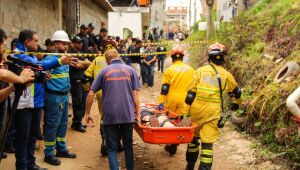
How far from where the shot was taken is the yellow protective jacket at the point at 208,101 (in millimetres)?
5344

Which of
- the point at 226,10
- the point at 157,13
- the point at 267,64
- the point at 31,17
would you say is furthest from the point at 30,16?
the point at 157,13

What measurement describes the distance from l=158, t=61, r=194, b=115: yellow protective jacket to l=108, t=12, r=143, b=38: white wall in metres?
21.0

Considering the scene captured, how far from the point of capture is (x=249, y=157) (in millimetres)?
6699

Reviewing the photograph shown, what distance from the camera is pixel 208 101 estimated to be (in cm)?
537

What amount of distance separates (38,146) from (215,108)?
3336 mm

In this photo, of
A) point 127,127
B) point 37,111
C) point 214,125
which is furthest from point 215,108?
point 37,111

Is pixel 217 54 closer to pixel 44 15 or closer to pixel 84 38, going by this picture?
pixel 84 38

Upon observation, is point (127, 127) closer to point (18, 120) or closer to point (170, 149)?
point (18, 120)

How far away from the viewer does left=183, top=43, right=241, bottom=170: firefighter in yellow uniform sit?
5332 millimetres

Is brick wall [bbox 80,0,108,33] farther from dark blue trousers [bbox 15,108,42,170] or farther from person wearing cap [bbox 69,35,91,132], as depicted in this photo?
dark blue trousers [bbox 15,108,42,170]

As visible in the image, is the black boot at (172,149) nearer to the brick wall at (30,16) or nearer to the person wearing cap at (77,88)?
the person wearing cap at (77,88)

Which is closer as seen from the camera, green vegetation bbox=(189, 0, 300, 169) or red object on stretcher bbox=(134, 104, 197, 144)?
red object on stretcher bbox=(134, 104, 197, 144)

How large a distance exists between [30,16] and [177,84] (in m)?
4.15

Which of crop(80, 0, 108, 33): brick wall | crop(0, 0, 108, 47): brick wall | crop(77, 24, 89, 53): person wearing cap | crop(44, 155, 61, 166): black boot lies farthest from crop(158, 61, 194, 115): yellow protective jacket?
crop(80, 0, 108, 33): brick wall
